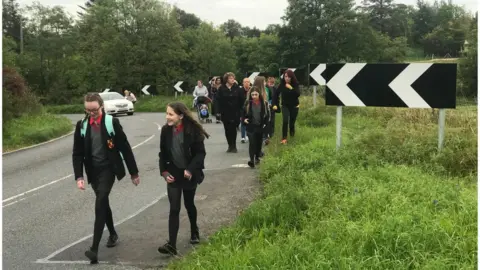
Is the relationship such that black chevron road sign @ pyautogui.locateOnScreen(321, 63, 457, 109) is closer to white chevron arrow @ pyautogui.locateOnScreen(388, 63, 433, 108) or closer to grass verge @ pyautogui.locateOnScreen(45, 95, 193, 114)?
white chevron arrow @ pyautogui.locateOnScreen(388, 63, 433, 108)

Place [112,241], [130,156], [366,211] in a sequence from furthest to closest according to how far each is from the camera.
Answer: [112,241], [130,156], [366,211]

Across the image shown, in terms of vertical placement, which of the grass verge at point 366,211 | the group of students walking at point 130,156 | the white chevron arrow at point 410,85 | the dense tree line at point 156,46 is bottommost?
the grass verge at point 366,211

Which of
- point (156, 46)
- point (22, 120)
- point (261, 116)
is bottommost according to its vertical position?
point (22, 120)

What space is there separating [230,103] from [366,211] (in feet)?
24.0

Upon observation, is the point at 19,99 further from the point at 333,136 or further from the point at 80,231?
the point at 80,231

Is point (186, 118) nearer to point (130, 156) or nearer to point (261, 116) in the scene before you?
point (130, 156)

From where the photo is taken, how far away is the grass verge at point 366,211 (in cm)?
389

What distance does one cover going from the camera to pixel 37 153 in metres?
14.2

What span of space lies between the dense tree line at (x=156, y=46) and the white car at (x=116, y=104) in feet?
23.1

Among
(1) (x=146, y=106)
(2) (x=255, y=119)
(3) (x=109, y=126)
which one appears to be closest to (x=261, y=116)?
(2) (x=255, y=119)

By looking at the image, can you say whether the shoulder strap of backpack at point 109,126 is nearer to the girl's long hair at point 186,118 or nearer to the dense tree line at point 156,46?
the girl's long hair at point 186,118

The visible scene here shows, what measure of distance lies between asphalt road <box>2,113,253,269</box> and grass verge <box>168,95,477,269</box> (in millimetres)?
789

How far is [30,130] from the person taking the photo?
17.7m

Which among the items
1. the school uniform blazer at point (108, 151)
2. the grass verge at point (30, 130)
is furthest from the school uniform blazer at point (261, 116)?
the grass verge at point (30, 130)
